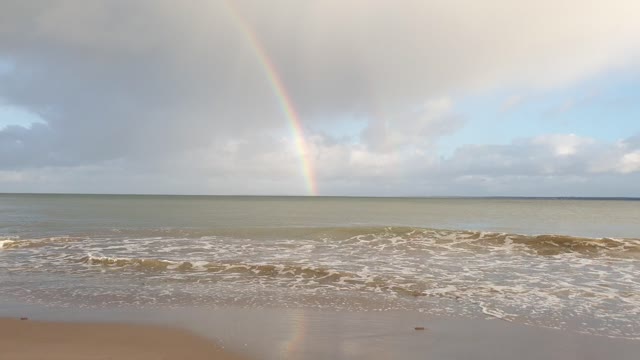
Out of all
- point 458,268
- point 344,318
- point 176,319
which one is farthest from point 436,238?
point 176,319

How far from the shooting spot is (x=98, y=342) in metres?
8.62

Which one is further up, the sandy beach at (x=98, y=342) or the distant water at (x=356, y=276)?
the sandy beach at (x=98, y=342)

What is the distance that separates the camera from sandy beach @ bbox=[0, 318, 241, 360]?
25.8 feet

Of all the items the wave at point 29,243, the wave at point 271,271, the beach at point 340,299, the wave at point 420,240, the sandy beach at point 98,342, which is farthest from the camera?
the wave at point 29,243

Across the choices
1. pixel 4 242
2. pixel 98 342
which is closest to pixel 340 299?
pixel 98 342

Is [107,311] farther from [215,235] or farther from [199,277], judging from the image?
[215,235]

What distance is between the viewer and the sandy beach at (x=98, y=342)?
785cm

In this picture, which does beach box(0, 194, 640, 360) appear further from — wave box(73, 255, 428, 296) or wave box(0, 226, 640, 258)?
wave box(0, 226, 640, 258)

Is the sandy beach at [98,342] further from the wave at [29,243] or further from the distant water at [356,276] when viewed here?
the wave at [29,243]

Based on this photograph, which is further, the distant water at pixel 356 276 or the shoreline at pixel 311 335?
the distant water at pixel 356 276

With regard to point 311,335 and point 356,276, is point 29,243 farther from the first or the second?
point 311,335

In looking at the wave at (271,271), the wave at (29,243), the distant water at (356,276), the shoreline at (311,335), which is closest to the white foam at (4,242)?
the wave at (29,243)

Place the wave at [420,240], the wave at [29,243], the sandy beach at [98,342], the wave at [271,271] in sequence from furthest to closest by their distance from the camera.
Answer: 1. the wave at [29,243]
2. the wave at [420,240]
3. the wave at [271,271]
4. the sandy beach at [98,342]

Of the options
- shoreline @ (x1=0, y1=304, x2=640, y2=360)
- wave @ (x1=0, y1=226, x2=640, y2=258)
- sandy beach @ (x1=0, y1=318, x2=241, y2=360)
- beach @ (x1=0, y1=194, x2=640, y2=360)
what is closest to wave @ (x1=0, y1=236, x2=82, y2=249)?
wave @ (x1=0, y1=226, x2=640, y2=258)
